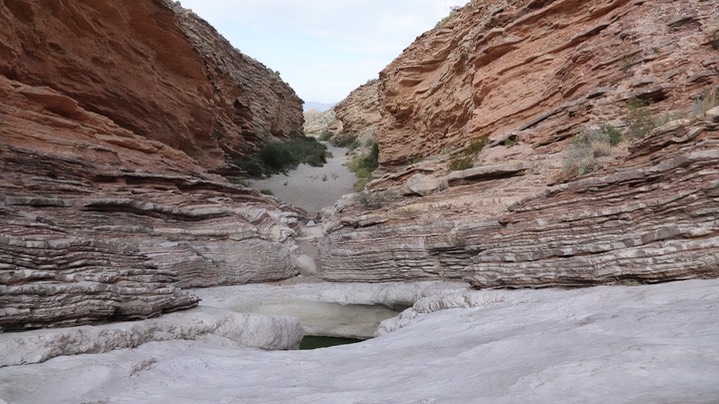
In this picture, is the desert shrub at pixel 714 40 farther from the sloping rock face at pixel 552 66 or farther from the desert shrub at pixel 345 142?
A: the desert shrub at pixel 345 142

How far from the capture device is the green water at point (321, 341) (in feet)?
31.7

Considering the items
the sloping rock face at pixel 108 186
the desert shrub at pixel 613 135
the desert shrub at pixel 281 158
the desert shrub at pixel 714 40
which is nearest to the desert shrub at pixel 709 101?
the desert shrub at pixel 613 135

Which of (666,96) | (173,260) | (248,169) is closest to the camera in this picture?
(666,96)

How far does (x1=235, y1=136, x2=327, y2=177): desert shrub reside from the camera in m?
27.2

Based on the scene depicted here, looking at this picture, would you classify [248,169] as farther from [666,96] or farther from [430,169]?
[666,96]

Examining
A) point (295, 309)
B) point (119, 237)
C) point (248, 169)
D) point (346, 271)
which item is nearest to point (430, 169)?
point (346, 271)

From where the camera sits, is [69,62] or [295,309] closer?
[295,309]

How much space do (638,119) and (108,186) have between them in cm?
1306

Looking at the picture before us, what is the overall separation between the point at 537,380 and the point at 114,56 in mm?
17631

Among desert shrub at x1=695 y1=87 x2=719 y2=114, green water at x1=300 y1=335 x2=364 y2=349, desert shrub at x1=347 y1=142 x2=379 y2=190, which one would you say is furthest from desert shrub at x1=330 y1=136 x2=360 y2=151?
desert shrub at x1=695 y1=87 x2=719 y2=114

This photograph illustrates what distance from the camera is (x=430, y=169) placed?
14641 millimetres

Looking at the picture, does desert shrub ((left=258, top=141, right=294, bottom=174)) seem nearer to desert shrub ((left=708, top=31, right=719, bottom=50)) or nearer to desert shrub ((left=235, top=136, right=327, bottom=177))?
desert shrub ((left=235, top=136, right=327, bottom=177))

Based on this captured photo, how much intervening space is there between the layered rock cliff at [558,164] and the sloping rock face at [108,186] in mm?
3681

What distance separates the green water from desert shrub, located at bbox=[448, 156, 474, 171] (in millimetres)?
5903
